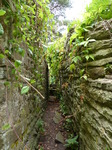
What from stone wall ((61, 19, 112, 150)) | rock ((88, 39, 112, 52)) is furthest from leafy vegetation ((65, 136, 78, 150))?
rock ((88, 39, 112, 52))

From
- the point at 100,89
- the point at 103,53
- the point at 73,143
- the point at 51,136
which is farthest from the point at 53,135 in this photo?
the point at 103,53

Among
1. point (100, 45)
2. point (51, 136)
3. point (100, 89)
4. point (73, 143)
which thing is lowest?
point (51, 136)

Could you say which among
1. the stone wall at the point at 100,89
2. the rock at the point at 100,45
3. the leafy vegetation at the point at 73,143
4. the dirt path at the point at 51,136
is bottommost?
the dirt path at the point at 51,136

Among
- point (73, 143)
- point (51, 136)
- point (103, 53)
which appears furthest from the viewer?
point (51, 136)

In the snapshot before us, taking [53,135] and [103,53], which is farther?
[53,135]

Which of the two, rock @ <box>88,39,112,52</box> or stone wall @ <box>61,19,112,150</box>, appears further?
rock @ <box>88,39,112,52</box>

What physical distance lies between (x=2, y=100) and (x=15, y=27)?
853 mm

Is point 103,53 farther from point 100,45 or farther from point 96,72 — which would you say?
point 96,72

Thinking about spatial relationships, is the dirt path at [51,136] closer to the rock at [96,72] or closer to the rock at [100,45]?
the rock at [96,72]

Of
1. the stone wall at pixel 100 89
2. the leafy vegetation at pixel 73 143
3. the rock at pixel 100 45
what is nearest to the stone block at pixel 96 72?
the stone wall at pixel 100 89

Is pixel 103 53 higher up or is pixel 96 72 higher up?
pixel 103 53

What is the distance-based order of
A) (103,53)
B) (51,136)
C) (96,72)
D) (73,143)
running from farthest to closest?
(51,136)
(73,143)
(96,72)
(103,53)

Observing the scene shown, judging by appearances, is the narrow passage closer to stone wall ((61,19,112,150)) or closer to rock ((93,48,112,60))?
stone wall ((61,19,112,150))

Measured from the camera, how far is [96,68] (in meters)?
1.72
